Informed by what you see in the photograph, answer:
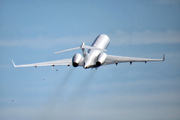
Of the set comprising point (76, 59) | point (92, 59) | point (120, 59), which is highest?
point (120, 59)

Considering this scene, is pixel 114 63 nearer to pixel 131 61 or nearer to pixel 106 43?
pixel 131 61

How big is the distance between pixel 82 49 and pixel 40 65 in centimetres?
1420

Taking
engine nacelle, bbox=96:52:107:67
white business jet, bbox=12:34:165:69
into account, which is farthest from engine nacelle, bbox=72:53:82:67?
engine nacelle, bbox=96:52:107:67

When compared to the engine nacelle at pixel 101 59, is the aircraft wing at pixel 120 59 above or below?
above

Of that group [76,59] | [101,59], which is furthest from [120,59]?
[76,59]

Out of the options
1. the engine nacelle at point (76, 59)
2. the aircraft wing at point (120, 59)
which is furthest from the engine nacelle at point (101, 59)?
the engine nacelle at point (76, 59)

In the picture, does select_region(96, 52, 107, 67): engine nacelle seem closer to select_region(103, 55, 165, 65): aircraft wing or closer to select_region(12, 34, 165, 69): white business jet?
select_region(12, 34, 165, 69): white business jet

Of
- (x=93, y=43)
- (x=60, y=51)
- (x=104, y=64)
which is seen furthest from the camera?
(x=93, y=43)

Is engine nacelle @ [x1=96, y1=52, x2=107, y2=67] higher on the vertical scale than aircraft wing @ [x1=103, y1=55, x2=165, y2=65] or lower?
lower

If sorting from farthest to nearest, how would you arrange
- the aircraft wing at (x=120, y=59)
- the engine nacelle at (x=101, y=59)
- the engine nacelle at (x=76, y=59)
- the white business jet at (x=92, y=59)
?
the aircraft wing at (x=120, y=59)
the engine nacelle at (x=101, y=59)
the white business jet at (x=92, y=59)
the engine nacelle at (x=76, y=59)

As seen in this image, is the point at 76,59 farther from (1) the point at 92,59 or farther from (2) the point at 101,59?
(2) the point at 101,59

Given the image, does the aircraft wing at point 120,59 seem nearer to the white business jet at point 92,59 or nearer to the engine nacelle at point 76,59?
the white business jet at point 92,59

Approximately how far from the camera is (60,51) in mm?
116875

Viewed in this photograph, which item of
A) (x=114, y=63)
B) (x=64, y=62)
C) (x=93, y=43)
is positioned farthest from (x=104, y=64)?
(x=93, y=43)
